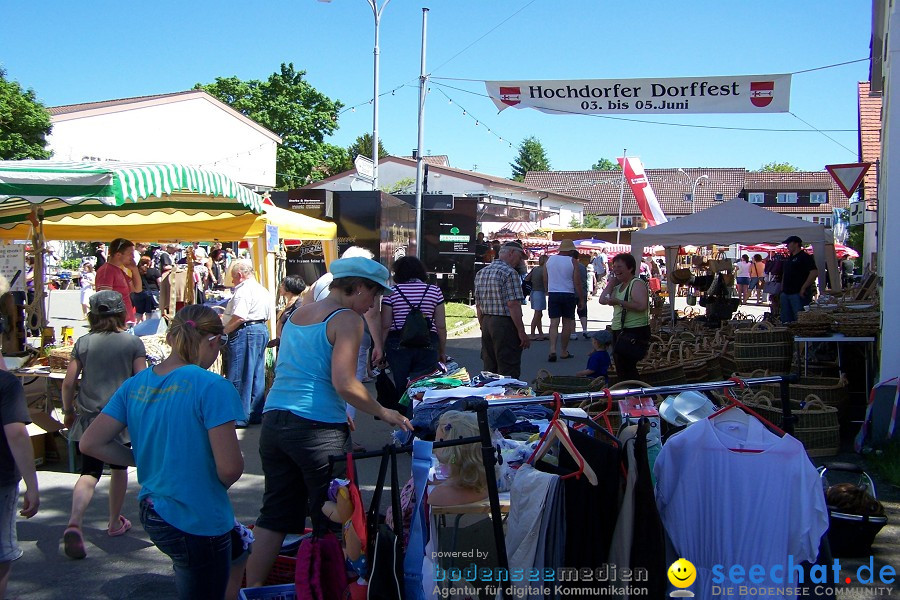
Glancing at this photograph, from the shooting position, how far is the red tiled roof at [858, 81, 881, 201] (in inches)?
694

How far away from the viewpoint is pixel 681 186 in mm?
75250

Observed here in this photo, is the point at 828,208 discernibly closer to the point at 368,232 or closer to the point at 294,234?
the point at 368,232

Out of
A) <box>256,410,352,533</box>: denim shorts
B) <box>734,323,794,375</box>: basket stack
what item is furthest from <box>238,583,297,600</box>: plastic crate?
<box>734,323,794,375</box>: basket stack

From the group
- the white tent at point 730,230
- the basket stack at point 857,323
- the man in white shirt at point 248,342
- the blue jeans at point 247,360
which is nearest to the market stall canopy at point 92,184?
the man in white shirt at point 248,342

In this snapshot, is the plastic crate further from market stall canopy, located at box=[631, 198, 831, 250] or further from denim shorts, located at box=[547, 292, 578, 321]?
market stall canopy, located at box=[631, 198, 831, 250]

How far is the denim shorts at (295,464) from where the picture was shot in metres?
3.65

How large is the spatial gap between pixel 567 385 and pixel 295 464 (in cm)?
308

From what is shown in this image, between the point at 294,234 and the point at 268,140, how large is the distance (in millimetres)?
36477

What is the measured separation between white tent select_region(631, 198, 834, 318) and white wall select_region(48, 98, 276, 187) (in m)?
23.9

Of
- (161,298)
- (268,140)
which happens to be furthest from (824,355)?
(268,140)

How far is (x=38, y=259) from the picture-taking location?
755 centimetres

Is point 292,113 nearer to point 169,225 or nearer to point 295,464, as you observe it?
point 169,225

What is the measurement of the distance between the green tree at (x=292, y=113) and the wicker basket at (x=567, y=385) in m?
49.9

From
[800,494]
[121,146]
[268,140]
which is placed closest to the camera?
[800,494]
